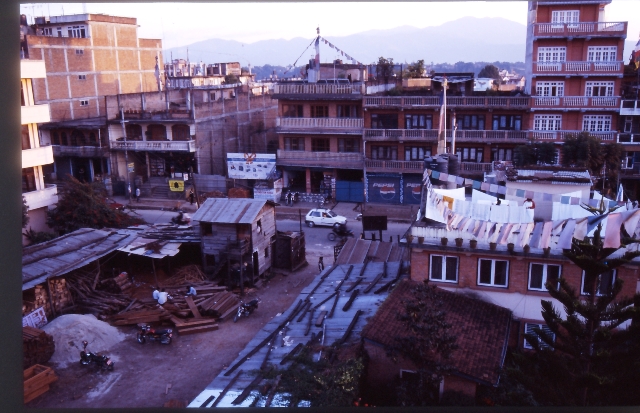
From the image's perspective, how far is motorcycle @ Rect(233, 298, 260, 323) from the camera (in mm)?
11734

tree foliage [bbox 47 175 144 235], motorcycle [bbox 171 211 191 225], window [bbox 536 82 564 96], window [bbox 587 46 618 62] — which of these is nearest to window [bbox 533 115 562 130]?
window [bbox 536 82 564 96]

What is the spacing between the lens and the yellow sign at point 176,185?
22969 mm

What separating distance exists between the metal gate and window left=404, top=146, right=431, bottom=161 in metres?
2.05

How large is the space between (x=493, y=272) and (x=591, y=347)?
6.95ft

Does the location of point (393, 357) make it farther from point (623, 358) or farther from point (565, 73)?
point (565, 73)

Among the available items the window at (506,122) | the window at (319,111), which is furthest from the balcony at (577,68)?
the window at (319,111)

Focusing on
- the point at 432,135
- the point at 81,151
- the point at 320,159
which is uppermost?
the point at 432,135

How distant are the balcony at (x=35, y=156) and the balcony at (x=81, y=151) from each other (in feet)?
25.7

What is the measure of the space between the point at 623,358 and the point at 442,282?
282 cm

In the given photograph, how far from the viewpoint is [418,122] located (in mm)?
20625

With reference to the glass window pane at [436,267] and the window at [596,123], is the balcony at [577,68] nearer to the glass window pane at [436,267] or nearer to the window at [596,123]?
the window at [596,123]

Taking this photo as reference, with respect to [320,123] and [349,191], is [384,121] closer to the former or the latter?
[320,123]

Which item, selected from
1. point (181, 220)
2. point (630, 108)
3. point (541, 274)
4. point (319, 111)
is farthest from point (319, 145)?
point (541, 274)

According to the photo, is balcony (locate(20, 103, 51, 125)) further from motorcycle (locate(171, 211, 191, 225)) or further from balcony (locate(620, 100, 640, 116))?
balcony (locate(620, 100, 640, 116))
